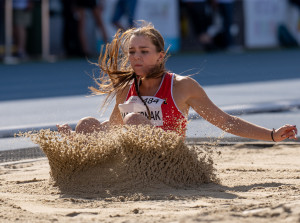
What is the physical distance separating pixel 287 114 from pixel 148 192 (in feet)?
15.7

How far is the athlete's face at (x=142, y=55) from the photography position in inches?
202

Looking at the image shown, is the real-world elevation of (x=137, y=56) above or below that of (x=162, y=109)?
above

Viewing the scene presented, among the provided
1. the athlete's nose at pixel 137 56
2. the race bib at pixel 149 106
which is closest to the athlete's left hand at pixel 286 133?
the race bib at pixel 149 106

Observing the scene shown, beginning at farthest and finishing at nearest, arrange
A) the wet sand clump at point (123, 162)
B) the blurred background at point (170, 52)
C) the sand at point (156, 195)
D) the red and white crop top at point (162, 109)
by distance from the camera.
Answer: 1. the blurred background at point (170, 52)
2. the red and white crop top at point (162, 109)
3. the wet sand clump at point (123, 162)
4. the sand at point (156, 195)

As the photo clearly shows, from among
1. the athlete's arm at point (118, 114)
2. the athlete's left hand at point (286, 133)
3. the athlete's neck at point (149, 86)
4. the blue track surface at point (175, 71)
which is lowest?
the blue track surface at point (175, 71)

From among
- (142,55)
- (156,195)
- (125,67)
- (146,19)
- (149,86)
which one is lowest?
(156,195)

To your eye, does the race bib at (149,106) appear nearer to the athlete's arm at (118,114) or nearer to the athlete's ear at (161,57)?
the athlete's arm at (118,114)

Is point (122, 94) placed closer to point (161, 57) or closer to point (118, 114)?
point (118, 114)

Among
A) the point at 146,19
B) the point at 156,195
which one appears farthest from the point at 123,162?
the point at 146,19

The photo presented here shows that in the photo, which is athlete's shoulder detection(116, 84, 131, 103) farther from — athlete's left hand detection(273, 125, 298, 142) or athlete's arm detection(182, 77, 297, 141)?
athlete's left hand detection(273, 125, 298, 142)

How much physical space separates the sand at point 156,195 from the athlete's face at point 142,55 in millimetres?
733

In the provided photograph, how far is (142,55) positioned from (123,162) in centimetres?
91

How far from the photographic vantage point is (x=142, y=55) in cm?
514

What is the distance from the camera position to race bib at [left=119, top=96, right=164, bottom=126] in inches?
198
